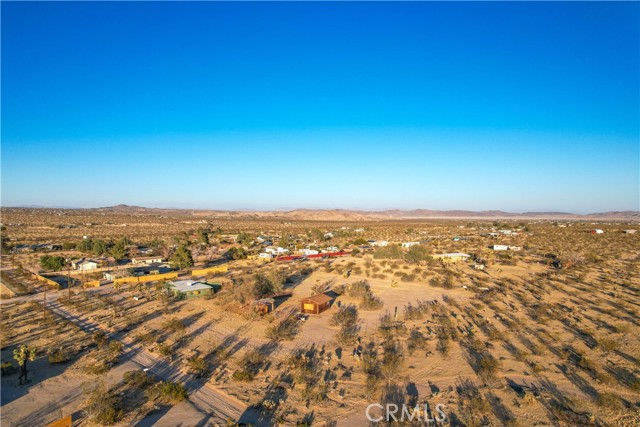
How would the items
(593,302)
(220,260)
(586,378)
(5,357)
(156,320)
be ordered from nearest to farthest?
(586,378) → (5,357) → (156,320) → (593,302) → (220,260)

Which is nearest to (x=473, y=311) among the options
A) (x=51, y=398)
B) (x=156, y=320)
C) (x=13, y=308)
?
(x=156, y=320)

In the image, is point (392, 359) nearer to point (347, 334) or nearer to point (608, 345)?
point (347, 334)

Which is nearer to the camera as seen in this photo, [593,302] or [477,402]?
[477,402]

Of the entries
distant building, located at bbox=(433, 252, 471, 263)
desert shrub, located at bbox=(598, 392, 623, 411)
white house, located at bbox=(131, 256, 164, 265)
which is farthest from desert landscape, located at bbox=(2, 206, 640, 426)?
distant building, located at bbox=(433, 252, 471, 263)

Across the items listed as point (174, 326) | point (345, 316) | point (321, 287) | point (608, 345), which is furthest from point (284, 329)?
point (608, 345)

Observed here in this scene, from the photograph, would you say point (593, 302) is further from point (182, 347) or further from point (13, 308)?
point (13, 308)
